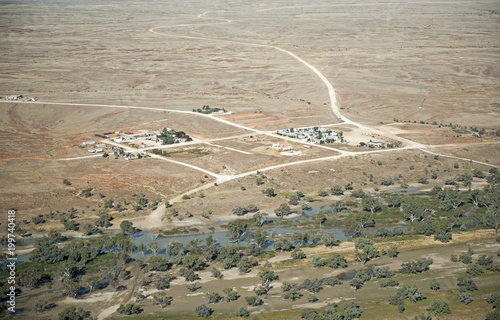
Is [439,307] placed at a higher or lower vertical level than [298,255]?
lower

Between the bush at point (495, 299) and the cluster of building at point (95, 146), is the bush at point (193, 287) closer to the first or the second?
the bush at point (495, 299)

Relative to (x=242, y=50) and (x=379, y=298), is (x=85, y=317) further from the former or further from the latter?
(x=242, y=50)

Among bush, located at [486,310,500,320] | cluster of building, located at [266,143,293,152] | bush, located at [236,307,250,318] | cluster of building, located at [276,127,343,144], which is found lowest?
bush, located at [236,307,250,318]

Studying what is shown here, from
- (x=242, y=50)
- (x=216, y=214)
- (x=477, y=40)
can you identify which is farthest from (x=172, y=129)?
(x=477, y=40)

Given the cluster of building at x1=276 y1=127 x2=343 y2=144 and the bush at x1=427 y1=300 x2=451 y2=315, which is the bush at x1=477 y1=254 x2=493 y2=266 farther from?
the cluster of building at x1=276 y1=127 x2=343 y2=144

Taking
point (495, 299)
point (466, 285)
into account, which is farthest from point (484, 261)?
point (495, 299)

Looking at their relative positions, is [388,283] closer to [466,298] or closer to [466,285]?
[466,298]

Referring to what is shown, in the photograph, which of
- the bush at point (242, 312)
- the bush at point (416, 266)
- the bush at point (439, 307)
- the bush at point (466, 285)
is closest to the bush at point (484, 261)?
the bush at point (466, 285)

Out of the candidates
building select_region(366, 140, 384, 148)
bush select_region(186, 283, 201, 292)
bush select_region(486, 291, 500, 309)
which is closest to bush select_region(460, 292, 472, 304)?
bush select_region(486, 291, 500, 309)
